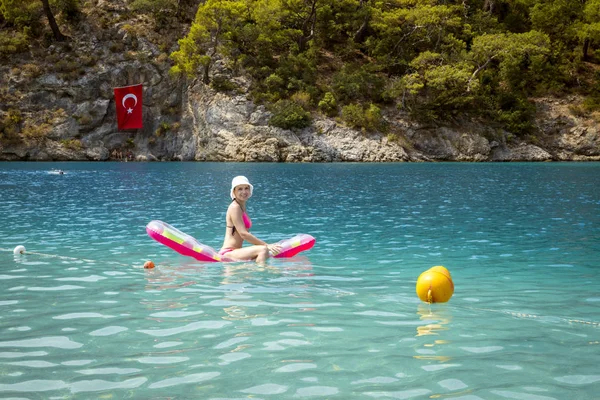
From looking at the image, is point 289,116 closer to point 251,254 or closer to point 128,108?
point 128,108

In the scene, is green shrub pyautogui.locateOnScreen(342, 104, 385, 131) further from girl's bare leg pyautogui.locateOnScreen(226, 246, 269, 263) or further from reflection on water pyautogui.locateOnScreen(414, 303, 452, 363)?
reflection on water pyautogui.locateOnScreen(414, 303, 452, 363)

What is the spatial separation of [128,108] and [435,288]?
176 feet

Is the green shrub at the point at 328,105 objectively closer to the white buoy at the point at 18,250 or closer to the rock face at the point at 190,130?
the rock face at the point at 190,130

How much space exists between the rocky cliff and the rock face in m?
0.10

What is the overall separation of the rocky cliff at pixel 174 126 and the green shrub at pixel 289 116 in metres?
0.64

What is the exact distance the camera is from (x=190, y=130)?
57000 millimetres

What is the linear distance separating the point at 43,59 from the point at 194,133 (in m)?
17.0

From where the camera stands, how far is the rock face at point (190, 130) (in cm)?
5234

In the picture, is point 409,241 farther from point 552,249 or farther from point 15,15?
point 15,15

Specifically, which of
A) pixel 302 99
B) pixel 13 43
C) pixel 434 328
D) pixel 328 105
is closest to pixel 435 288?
pixel 434 328

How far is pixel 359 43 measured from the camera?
6103 cm

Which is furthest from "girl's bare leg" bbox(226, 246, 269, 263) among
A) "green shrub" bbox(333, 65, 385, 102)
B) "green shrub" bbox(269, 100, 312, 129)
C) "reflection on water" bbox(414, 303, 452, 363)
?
"green shrub" bbox(333, 65, 385, 102)

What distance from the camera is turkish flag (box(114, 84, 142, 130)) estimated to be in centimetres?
5622

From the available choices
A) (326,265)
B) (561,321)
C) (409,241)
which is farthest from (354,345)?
(409,241)
